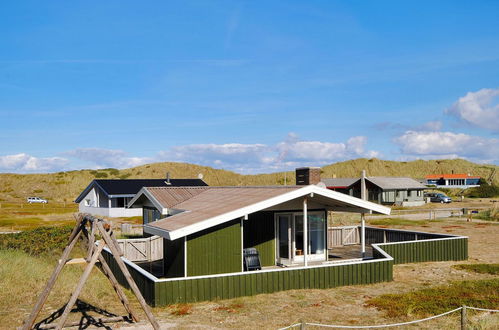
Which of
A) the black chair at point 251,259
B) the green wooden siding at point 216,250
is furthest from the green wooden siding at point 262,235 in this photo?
the green wooden siding at point 216,250

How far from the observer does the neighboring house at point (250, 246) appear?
13820 mm

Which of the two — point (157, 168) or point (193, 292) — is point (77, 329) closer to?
point (193, 292)

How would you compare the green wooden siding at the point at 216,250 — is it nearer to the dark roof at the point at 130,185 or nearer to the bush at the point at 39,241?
the bush at the point at 39,241

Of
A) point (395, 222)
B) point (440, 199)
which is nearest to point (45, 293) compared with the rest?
point (395, 222)

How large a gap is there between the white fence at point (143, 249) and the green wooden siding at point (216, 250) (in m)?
7.08

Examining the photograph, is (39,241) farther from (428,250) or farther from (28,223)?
(428,250)

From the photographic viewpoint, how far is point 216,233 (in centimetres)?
1504

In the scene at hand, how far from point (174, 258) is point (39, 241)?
13746mm

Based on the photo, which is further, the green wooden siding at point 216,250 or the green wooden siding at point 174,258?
the green wooden siding at point 174,258

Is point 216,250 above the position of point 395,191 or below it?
below

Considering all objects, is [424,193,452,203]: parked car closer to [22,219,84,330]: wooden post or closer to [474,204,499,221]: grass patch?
[474,204,499,221]: grass patch

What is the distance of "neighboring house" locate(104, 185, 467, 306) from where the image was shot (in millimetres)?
13820

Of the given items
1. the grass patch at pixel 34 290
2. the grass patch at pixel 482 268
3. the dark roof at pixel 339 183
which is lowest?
the grass patch at pixel 482 268

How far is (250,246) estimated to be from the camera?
18109mm
